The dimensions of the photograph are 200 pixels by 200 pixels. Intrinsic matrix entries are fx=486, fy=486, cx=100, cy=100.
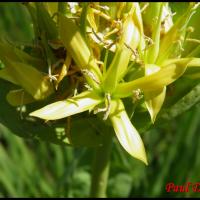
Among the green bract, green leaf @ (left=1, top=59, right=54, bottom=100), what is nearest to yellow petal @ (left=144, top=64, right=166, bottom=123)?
the green bract

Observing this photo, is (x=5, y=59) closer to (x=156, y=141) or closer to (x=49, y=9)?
(x=49, y=9)

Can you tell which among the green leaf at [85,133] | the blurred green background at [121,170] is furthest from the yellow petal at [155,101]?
the blurred green background at [121,170]

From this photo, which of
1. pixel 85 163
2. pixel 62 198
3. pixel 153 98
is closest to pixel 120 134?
pixel 153 98

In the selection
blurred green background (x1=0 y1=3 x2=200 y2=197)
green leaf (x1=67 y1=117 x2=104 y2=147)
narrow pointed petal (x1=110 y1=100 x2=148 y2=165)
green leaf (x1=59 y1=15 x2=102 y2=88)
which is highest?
green leaf (x1=59 y1=15 x2=102 y2=88)

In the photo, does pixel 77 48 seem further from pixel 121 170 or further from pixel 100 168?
pixel 121 170

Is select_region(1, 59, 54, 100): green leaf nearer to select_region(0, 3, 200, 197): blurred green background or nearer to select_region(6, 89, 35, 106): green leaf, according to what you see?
select_region(6, 89, 35, 106): green leaf

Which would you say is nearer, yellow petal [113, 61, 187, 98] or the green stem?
yellow petal [113, 61, 187, 98]

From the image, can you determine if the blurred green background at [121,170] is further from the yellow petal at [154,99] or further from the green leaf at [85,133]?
the yellow petal at [154,99]
